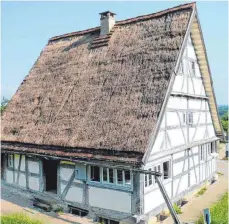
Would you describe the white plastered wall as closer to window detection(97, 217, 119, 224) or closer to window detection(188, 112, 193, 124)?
window detection(188, 112, 193, 124)

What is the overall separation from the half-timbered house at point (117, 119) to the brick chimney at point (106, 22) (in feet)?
0.18

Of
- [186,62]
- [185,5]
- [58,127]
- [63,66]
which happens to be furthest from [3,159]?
[185,5]

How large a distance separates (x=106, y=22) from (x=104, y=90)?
450 cm

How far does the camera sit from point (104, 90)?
43.8 feet

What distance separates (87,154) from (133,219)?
2774 millimetres

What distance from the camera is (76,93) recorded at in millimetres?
14383

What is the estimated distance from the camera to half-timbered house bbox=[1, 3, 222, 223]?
11.2m

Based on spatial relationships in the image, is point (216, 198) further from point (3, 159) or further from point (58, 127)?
point (3, 159)

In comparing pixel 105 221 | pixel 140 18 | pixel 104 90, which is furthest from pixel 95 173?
pixel 140 18

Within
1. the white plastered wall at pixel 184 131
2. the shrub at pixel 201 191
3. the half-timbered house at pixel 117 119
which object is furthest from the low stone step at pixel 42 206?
the shrub at pixel 201 191

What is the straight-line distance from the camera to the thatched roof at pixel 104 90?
11.6 meters

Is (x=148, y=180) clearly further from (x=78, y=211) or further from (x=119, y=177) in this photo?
(x=78, y=211)

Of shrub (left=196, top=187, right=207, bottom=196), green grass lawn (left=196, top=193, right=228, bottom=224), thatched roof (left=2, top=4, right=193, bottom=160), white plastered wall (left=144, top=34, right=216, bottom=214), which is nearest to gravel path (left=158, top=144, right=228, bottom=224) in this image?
shrub (left=196, top=187, right=207, bottom=196)

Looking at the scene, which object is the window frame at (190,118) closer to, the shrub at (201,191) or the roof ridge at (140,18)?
the shrub at (201,191)
